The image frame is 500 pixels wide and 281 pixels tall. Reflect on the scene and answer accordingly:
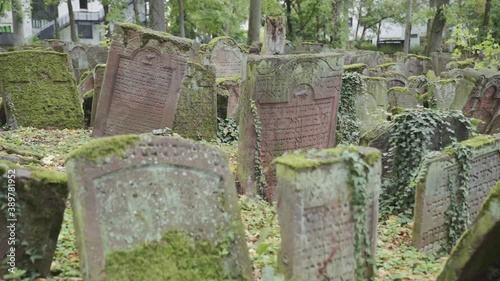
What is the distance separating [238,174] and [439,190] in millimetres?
2730

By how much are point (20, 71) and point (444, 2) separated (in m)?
21.5

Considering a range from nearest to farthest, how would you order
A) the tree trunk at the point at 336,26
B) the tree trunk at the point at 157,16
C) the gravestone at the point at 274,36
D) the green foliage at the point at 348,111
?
the green foliage at the point at 348,111 → the gravestone at the point at 274,36 → the tree trunk at the point at 157,16 → the tree trunk at the point at 336,26

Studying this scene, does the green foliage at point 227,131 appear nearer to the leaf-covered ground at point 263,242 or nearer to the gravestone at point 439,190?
the leaf-covered ground at point 263,242

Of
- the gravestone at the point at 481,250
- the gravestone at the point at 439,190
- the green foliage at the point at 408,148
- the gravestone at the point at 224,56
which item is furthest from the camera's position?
the gravestone at the point at 224,56

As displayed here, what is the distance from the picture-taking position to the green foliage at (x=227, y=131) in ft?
37.1

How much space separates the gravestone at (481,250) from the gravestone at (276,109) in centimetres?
383

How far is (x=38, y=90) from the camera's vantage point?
34.9 ft

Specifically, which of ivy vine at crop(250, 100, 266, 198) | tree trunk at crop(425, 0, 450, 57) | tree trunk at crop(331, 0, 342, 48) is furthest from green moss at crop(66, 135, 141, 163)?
tree trunk at crop(331, 0, 342, 48)

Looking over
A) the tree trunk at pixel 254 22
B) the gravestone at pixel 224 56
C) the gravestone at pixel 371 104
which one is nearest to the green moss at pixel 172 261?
the gravestone at pixel 371 104

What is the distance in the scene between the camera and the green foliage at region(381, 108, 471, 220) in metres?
7.49

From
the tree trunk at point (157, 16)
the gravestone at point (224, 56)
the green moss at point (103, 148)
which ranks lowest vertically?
the green moss at point (103, 148)

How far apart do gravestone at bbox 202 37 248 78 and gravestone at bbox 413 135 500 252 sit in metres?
11.4

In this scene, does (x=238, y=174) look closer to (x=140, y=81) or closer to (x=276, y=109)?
(x=276, y=109)

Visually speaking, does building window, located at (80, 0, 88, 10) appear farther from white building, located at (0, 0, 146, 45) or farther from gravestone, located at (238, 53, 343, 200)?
gravestone, located at (238, 53, 343, 200)
